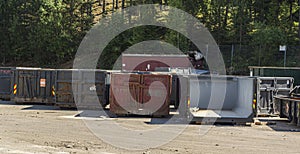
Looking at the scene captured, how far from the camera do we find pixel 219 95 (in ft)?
52.7

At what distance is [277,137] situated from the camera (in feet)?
39.0

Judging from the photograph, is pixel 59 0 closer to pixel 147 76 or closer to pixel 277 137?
pixel 147 76

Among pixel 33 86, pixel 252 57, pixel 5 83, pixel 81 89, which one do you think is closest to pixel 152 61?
pixel 81 89

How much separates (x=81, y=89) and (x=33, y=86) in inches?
122

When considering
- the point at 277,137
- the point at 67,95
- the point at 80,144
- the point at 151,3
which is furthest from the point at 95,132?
the point at 151,3

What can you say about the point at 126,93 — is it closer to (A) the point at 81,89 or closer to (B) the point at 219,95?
(A) the point at 81,89

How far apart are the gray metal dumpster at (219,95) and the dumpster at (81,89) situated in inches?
180

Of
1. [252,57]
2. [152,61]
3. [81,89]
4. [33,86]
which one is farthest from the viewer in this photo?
[252,57]

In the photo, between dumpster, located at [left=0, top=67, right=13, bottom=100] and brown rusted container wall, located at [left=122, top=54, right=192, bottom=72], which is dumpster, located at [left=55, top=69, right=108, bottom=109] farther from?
brown rusted container wall, located at [left=122, top=54, right=192, bottom=72]

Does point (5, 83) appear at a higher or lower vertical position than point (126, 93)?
higher

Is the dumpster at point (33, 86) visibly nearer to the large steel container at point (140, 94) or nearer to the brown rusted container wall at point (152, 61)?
the large steel container at point (140, 94)

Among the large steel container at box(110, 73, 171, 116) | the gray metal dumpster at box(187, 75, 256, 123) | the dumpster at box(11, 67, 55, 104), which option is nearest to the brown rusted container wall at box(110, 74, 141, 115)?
the large steel container at box(110, 73, 171, 116)

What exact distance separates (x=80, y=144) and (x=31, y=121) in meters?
4.63

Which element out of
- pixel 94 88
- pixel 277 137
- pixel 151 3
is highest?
pixel 151 3
